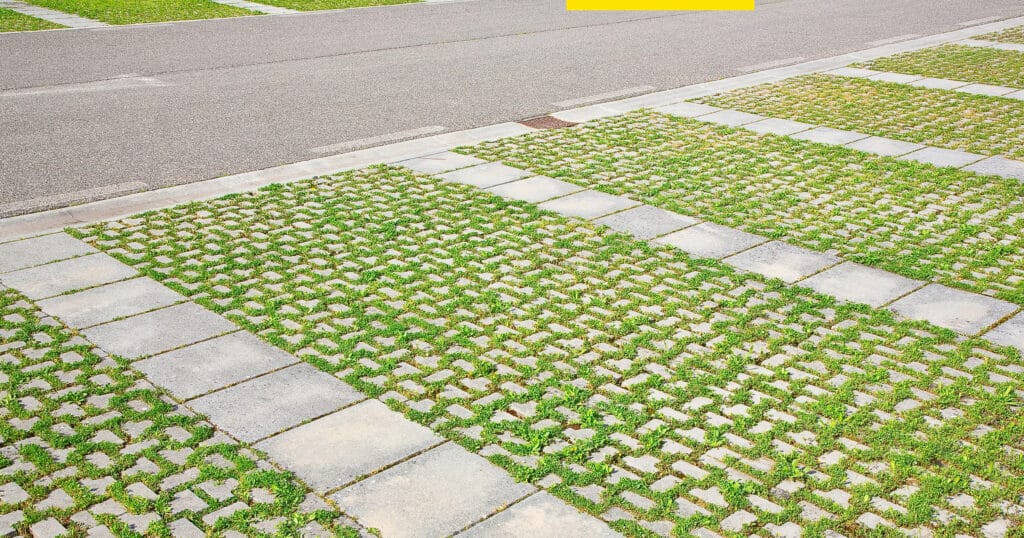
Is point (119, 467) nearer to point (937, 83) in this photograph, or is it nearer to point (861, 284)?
point (861, 284)

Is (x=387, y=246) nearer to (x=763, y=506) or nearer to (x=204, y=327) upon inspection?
(x=204, y=327)

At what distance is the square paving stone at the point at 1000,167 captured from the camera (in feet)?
28.7

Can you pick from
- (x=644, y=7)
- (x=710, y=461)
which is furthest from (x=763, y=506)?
(x=644, y=7)

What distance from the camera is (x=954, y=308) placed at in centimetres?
593

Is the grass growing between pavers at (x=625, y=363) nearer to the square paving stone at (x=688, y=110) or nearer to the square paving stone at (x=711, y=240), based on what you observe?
the square paving stone at (x=711, y=240)

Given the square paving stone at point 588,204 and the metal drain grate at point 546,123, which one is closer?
the square paving stone at point 588,204

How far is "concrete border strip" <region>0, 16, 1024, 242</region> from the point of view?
746cm

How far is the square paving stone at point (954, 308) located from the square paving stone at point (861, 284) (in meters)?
0.09

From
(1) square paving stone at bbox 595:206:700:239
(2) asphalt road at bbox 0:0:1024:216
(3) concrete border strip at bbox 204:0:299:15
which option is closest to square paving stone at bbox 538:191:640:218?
(1) square paving stone at bbox 595:206:700:239

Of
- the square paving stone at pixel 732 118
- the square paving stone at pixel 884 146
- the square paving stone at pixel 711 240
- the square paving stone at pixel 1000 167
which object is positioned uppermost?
the square paving stone at pixel 711 240

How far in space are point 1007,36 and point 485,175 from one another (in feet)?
40.3

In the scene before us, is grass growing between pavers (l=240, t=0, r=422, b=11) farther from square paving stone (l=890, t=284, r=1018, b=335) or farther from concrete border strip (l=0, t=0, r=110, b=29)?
square paving stone (l=890, t=284, r=1018, b=335)

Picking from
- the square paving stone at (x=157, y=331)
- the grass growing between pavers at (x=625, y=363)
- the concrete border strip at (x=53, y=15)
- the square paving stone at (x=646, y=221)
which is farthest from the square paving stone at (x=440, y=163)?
the concrete border strip at (x=53, y=15)

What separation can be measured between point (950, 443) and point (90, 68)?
12111 millimetres
